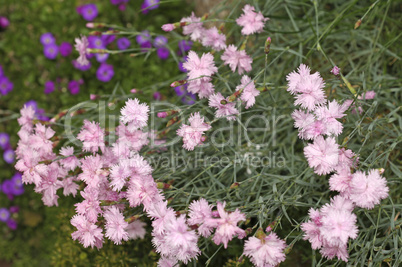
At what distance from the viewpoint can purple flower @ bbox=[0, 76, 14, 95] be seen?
104 inches

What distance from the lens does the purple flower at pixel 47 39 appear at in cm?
253

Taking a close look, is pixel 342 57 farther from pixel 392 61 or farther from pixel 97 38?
pixel 97 38

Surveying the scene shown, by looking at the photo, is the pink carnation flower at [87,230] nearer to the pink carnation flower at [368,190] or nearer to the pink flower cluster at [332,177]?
the pink flower cluster at [332,177]

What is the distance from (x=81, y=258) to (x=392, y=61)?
175cm

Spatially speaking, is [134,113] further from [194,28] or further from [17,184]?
[17,184]

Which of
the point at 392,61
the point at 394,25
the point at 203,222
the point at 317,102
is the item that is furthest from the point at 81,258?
the point at 394,25

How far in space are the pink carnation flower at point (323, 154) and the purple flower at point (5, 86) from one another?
2.27 m

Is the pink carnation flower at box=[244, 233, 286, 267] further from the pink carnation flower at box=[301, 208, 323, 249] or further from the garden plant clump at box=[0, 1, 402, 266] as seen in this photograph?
the pink carnation flower at box=[301, 208, 323, 249]

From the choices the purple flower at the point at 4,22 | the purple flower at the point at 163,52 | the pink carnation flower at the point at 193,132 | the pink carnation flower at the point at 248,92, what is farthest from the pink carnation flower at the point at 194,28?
the purple flower at the point at 4,22

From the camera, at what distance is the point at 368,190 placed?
42.3 inches

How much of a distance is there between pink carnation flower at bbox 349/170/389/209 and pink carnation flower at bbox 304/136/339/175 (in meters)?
0.08

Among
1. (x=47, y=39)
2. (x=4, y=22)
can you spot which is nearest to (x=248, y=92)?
(x=47, y=39)

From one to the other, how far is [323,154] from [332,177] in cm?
8

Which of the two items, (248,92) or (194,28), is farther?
(194,28)
